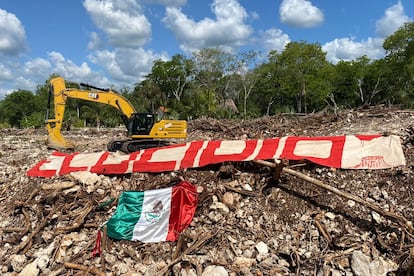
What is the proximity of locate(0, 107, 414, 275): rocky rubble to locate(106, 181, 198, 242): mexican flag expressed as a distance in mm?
141

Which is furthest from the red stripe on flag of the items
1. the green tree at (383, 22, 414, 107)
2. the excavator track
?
the green tree at (383, 22, 414, 107)

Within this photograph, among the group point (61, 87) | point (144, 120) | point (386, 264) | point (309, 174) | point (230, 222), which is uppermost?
point (61, 87)

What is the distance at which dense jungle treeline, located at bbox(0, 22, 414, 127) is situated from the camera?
92.3 ft

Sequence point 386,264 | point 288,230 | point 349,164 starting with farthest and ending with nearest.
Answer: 1. point 349,164
2. point 288,230
3. point 386,264

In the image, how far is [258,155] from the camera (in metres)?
6.61

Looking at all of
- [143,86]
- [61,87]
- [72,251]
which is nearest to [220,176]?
[72,251]

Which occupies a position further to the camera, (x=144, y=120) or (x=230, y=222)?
(x=144, y=120)

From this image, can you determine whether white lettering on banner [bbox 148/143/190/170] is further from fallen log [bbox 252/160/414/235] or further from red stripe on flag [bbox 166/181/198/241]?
fallen log [bbox 252/160/414/235]

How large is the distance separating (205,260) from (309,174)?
248 centimetres

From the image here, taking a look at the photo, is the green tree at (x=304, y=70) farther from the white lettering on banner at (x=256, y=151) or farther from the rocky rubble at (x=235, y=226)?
the white lettering on banner at (x=256, y=151)

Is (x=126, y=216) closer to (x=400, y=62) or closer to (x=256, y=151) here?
(x=256, y=151)

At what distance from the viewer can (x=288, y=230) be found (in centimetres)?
549

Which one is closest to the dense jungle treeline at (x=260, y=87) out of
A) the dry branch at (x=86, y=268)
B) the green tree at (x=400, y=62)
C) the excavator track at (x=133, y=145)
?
the green tree at (x=400, y=62)

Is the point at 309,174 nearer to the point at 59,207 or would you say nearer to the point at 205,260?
the point at 205,260
